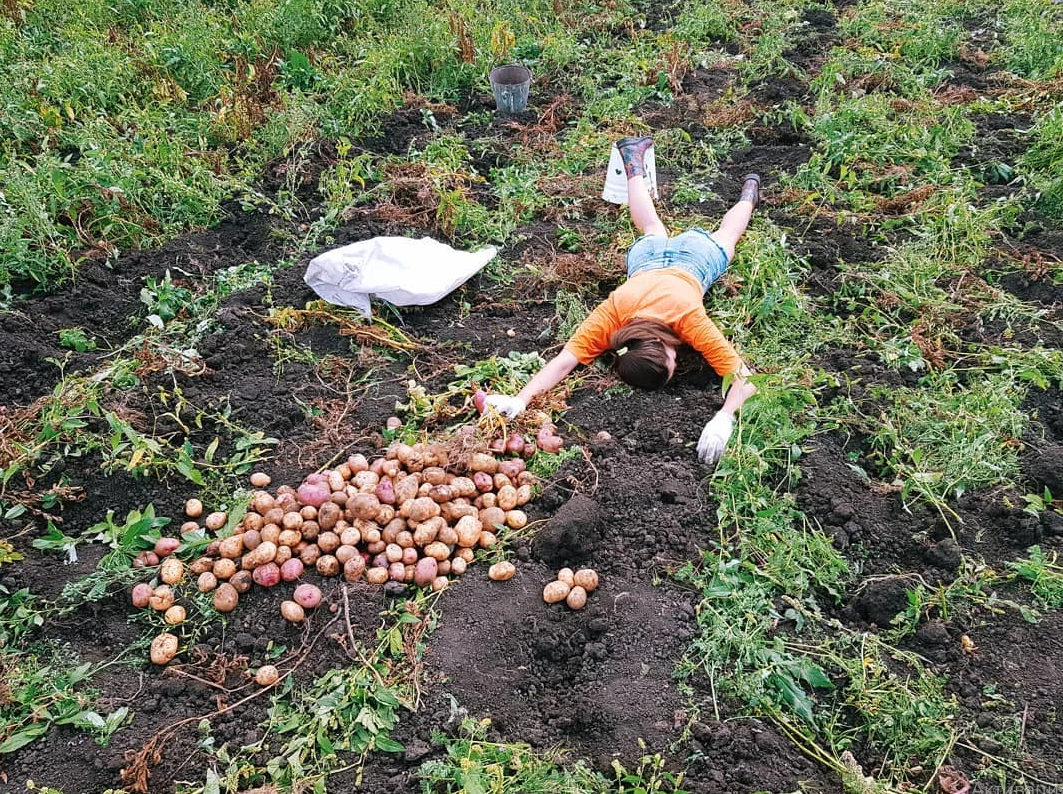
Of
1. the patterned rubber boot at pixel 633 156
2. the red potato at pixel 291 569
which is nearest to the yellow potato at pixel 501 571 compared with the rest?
the red potato at pixel 291 569

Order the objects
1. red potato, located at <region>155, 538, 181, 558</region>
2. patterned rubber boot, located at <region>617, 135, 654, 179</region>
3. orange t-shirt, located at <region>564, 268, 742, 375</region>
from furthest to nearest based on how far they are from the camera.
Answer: patterned rubber boot, located at <region>617, 135, 654, 179</region>
orange t-shirt, located at <region>564, 268, 742, 375</region>
red potato, located at <region>155, 538, 181, 558</region>

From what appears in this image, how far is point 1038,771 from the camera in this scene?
2260 millimetres

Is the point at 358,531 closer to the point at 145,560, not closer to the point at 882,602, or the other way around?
the point at 145,560

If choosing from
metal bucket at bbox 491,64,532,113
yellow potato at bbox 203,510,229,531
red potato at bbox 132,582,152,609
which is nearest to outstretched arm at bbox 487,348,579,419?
yellow potato at bbox 203,510,229,531

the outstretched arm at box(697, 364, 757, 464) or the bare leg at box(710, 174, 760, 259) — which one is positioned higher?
the bare leg at box(710, 174, 760, 259)

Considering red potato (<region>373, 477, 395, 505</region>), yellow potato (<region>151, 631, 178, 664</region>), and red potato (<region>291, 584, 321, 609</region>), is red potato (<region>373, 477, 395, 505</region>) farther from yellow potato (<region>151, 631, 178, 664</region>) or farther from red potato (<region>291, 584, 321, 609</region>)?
yellow potato (<region>151, 631, 178, 664</region>)

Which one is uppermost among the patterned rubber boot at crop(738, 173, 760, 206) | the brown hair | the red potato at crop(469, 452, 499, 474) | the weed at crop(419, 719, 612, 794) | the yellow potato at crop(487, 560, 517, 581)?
the patterned rubber boot at crop(738, 173, 760, 206)

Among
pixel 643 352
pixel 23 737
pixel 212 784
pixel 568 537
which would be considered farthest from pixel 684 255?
pixel 23 737

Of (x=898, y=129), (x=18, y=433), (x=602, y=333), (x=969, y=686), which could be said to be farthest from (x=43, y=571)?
(x=898, y=129)

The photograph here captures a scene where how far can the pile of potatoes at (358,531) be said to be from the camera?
2.89 meters

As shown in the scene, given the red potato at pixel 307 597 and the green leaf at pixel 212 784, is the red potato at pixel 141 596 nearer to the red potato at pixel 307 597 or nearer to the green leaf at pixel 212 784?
the red potato at pixel 307 597

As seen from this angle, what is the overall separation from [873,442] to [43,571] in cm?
353

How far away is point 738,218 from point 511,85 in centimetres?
236

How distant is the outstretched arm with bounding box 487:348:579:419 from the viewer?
3.49m
